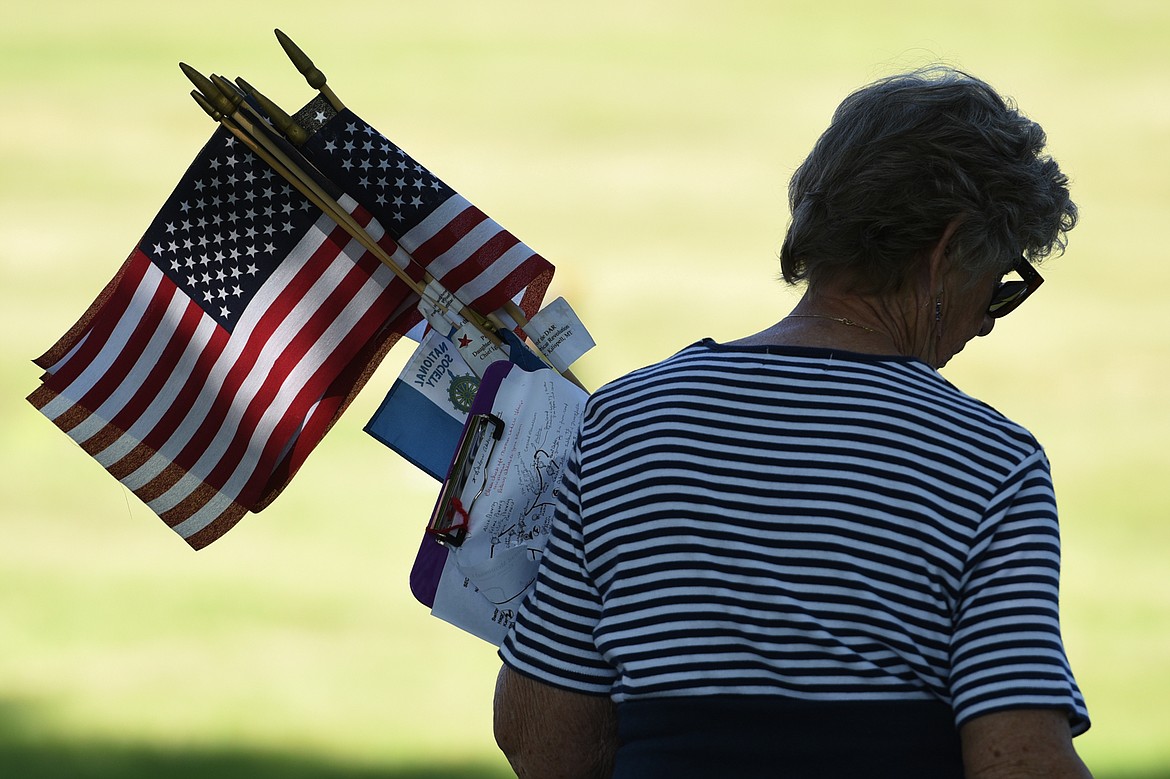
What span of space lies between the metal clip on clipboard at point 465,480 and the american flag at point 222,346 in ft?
1.34

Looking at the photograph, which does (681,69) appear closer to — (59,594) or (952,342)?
(59,594)

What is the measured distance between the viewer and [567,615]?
1.68 meters

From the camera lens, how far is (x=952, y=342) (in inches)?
69.0

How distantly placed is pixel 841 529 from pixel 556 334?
33.8 inches

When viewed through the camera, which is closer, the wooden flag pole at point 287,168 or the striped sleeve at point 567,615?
the striped sleeve at point 567,615

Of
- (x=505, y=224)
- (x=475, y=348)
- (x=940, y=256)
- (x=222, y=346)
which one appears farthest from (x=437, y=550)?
(x=505, y=224)

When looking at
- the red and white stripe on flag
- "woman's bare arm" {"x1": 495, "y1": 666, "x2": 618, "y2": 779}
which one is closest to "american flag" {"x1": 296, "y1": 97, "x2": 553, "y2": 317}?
the red and white stripe on flag

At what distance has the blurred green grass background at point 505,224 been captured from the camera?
20.6ft

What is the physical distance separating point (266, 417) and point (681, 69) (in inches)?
300

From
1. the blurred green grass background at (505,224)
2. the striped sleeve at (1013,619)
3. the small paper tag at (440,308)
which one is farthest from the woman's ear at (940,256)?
the blurred green grass background at (505,224)

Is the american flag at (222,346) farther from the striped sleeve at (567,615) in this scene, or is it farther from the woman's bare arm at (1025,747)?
the woman's bare arm at (1025,747)

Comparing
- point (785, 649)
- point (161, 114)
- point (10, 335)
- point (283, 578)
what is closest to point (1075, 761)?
point (785, 649)

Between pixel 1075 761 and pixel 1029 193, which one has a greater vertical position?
pixel 1029 193

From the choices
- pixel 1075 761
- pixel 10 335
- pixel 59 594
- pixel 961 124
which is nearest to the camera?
pixel 1075 761
